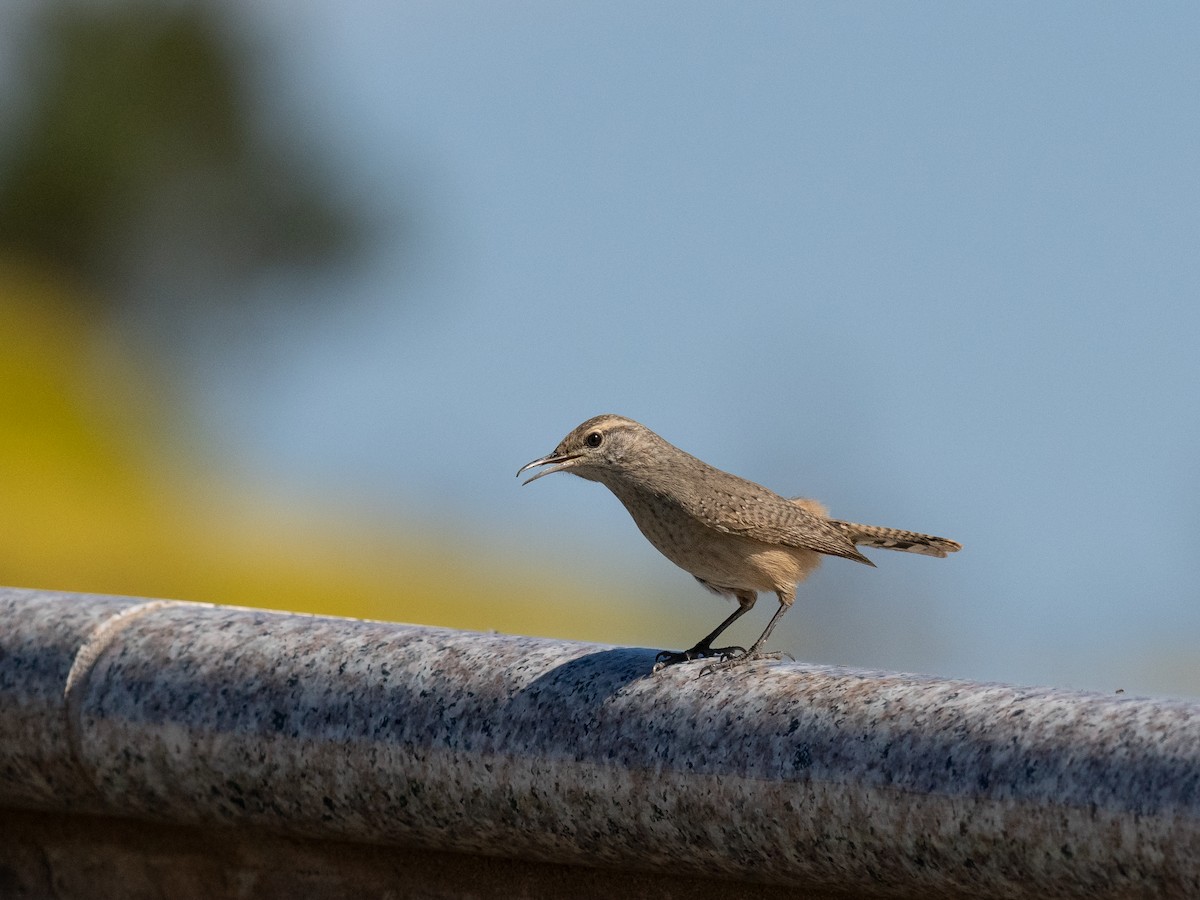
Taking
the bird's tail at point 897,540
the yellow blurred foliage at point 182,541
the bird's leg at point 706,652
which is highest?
the bird's tail at point 897,540

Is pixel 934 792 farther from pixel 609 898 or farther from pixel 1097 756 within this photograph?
pixel 609 898

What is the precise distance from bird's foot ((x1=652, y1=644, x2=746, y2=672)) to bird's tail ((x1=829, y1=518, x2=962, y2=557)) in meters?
1.07

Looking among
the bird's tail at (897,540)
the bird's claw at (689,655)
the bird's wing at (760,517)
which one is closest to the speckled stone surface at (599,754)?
the bird's claw at (689,655)

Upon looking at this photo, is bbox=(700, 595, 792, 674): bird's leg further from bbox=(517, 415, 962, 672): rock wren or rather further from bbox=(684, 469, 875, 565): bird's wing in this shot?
bbox=(684, 469, 875, 565): bird's wing

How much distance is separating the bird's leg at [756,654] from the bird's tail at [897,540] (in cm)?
53

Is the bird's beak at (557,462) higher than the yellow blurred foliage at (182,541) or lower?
higher

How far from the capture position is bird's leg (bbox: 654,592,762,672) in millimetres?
4469

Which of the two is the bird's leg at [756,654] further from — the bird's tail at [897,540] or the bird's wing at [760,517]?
the bird's tail at [897,540]

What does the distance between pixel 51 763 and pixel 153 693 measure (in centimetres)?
35

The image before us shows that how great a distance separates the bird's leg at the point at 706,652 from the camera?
447cm

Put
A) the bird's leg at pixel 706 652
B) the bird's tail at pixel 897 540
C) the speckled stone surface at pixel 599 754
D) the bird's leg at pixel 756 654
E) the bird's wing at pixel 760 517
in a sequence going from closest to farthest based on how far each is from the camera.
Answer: the speckled stone surface at pixel 599 754
the bird's leg at pixel 756 654
the bird's leg at pixel 706 652
the bird's wing at pixel 760 517
the bird's tail at pixel 897 540

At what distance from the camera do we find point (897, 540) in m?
6.33

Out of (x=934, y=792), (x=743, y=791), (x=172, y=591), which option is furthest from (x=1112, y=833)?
(x=172, y=591)

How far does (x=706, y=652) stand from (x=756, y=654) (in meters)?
0.31
